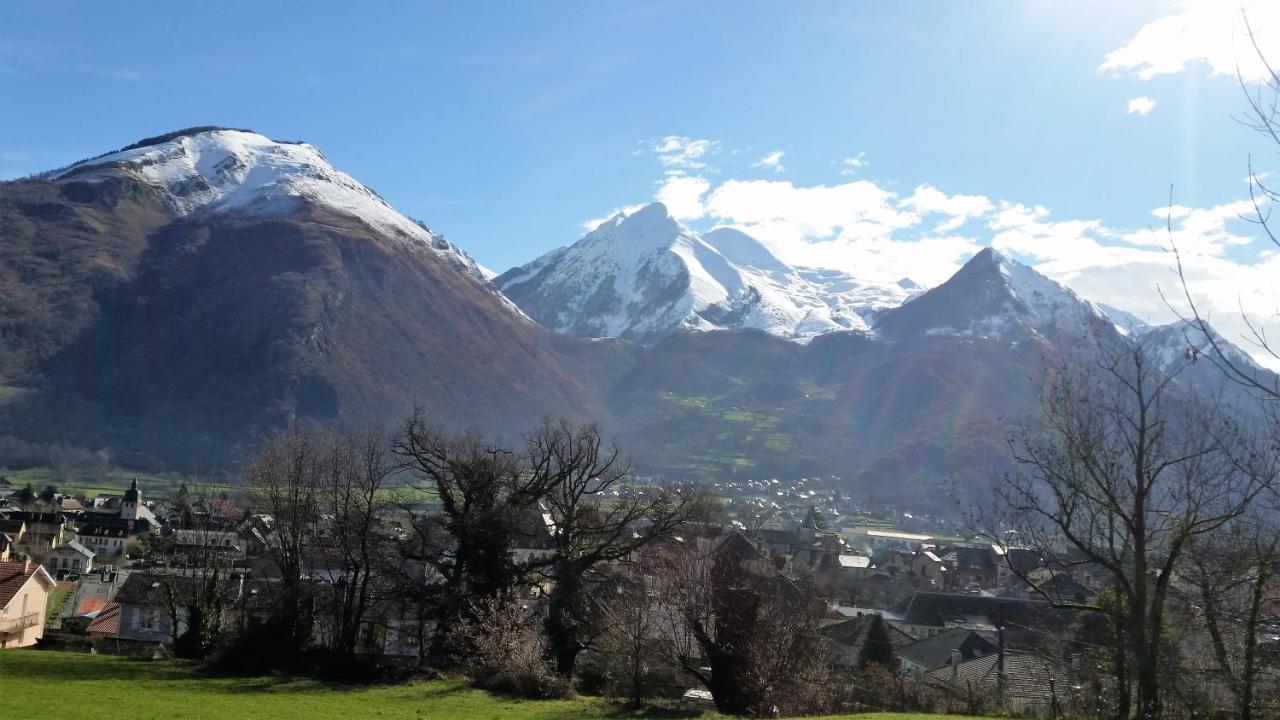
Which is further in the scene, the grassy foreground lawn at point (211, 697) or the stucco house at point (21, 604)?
the stucco house at point (21, 604)

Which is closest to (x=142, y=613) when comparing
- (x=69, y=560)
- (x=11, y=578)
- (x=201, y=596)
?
(x=11, y=578)

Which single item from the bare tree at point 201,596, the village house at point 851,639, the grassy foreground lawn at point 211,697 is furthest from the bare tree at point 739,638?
the bare tree at point 201,596

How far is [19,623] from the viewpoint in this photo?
1492 inches

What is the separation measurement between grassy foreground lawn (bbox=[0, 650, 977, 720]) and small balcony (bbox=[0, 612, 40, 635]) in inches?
279

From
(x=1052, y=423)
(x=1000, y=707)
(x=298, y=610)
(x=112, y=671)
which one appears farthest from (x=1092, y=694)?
(x=112, y=671)

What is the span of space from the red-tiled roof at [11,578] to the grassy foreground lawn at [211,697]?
25.8 ft

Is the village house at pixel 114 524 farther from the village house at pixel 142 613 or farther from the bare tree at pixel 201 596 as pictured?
the bare tree at pixel 201 596

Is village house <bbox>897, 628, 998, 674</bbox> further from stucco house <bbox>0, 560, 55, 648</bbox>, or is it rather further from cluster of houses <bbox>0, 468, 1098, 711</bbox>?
stucco house <bbox>0, 560, 55, 648</bbox>

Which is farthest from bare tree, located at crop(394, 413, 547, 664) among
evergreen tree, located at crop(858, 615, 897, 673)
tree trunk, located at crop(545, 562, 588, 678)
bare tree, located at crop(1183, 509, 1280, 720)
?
bare tree, located at crop(1183, 509, 1280, 720)

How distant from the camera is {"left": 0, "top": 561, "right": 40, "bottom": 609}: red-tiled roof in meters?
37.0

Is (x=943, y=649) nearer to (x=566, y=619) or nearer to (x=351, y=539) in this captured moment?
(x=566, y=619)

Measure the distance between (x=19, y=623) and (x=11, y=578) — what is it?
1.94 m

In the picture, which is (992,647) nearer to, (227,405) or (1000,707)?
(1000,707)

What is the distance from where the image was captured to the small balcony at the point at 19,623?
36.3m
